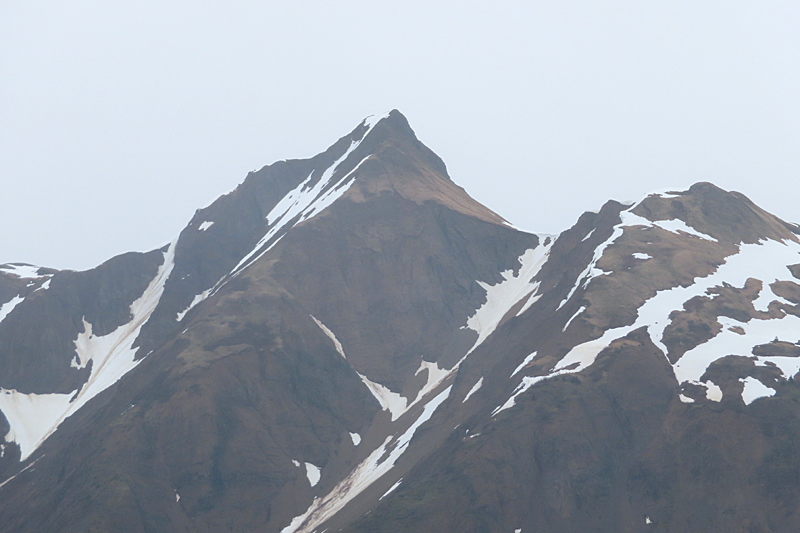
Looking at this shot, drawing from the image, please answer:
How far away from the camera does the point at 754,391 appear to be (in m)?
97.8

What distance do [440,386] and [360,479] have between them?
27826 millimetres

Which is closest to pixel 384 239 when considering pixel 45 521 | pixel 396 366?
pixel 396 366

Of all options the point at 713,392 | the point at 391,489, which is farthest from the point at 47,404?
the point at 713,392

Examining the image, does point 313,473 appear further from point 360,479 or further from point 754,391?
point 754,391

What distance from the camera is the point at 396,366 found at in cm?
15675

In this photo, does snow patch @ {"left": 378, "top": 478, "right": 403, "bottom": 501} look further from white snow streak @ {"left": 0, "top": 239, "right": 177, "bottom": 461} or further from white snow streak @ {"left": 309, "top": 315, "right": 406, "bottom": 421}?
white snow streak @ {"left": 0, "top": 239, "right": 177, "bottom": 461}

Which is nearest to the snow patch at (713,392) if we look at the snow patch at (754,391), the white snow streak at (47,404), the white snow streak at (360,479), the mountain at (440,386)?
the mountain at (440,386)

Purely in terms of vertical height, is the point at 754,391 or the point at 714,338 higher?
the point at 714,338

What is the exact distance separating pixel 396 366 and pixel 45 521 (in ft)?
221

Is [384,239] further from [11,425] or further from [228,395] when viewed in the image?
[11,425]

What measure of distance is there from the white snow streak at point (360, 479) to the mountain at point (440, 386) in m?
0.52

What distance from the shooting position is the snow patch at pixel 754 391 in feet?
318

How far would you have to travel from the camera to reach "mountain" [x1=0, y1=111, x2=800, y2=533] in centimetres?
9638

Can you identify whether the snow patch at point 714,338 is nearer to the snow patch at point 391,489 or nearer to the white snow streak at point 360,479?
the snow patch at point 391,489
